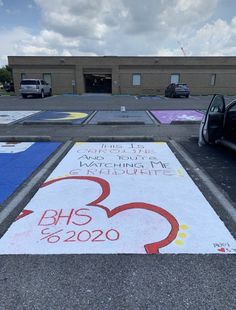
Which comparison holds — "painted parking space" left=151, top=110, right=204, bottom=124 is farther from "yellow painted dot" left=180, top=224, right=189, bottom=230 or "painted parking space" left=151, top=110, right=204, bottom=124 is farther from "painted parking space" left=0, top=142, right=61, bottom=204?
"yellow painted dot" left=180, top=224, right=189, bottom=230

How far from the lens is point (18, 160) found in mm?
6508

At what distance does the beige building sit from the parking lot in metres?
33.5

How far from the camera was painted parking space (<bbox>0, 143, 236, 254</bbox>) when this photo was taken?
3104mm

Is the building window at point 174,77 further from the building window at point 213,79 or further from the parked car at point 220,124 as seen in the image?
the parked car at point 220,124

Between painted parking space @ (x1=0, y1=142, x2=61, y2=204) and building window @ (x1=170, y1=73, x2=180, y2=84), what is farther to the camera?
building window @ (x1=170, y1=73, x2=180, y2=84)

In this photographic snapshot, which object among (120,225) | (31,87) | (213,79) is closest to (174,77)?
(213,79)

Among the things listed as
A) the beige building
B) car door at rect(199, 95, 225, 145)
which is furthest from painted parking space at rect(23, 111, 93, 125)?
the beige building

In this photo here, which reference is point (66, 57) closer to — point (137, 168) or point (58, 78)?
point (58, 78)

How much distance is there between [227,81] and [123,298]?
4263 cm

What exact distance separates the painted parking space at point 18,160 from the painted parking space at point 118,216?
1.93 feet

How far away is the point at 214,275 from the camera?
8.63 feet

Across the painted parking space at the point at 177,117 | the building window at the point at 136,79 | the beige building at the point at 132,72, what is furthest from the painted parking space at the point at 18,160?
the building window at the point at 136,79

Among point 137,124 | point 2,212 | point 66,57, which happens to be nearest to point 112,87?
point 66,57

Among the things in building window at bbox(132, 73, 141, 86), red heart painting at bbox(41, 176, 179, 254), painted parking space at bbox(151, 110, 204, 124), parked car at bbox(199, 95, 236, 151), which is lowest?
red heart painting at bbox(41, 176, 179, 254)
